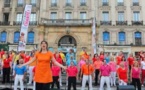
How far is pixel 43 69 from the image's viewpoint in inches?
234

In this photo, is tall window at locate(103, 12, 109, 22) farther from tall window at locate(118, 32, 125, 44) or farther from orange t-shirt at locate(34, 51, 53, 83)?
orange t-shirt at locate(34, 51, 53, 83)

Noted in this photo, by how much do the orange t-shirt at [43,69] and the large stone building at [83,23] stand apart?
2942cm

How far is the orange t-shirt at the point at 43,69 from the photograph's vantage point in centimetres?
590

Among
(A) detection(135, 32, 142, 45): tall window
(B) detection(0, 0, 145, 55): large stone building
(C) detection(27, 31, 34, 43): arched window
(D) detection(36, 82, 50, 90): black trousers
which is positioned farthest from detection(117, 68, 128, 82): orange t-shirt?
(C) detection(27, 31, 34, 43): arched window

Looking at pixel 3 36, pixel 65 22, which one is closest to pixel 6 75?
pixel 65 22

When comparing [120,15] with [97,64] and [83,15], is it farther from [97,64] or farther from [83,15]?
[97,64]

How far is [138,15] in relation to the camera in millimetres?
37500

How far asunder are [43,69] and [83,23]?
101ft

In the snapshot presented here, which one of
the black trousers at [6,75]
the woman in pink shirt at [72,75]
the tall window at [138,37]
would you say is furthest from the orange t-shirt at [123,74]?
the tall window at [138,37]

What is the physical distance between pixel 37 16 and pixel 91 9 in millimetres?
9515

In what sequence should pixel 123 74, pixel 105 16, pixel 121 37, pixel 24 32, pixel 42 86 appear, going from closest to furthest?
pixel 42 86, pixel 123 74, pixel 24 32, pixel 121 37, pixel 105 16

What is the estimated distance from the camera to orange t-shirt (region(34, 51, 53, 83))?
5.90 m

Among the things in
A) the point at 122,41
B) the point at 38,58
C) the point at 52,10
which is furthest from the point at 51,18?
the point at 38,58

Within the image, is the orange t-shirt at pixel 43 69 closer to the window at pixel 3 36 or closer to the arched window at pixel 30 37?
the arched window at pixel 30 37
